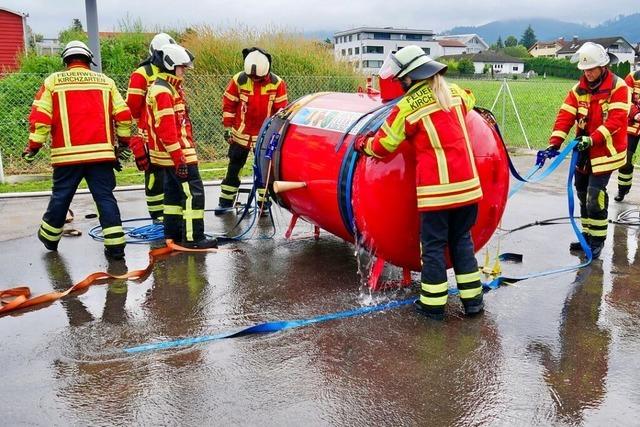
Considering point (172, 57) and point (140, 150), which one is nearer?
point (172, 57)

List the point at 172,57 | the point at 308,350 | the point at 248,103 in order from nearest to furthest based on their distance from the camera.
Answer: the point at 308,350 → the point at 172,57 → the point at 248,103

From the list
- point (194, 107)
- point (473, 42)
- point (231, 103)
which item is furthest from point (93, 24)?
point (473, 42)

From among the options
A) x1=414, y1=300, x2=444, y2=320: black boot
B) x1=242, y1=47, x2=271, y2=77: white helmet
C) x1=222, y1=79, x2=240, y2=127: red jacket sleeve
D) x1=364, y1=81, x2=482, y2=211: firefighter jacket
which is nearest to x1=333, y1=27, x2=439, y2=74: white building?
x1=222, y1=79, x2=240, y2=127: red jacket sleeve

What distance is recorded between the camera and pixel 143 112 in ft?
22.9

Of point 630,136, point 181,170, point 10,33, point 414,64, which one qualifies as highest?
point 10,33

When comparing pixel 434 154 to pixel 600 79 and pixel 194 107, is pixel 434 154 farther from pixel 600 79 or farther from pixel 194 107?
pixel 194 107

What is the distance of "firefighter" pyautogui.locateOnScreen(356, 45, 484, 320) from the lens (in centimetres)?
436

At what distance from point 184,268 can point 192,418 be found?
8.91 feet

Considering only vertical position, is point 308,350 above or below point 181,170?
below

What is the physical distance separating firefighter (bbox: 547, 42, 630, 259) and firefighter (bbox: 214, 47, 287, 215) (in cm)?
331

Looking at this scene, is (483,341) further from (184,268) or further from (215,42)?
(215,42)

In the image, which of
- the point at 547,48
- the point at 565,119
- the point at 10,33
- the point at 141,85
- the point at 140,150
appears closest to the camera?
the point at 565,119

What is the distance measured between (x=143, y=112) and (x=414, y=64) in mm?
3669

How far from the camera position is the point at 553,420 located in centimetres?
329
